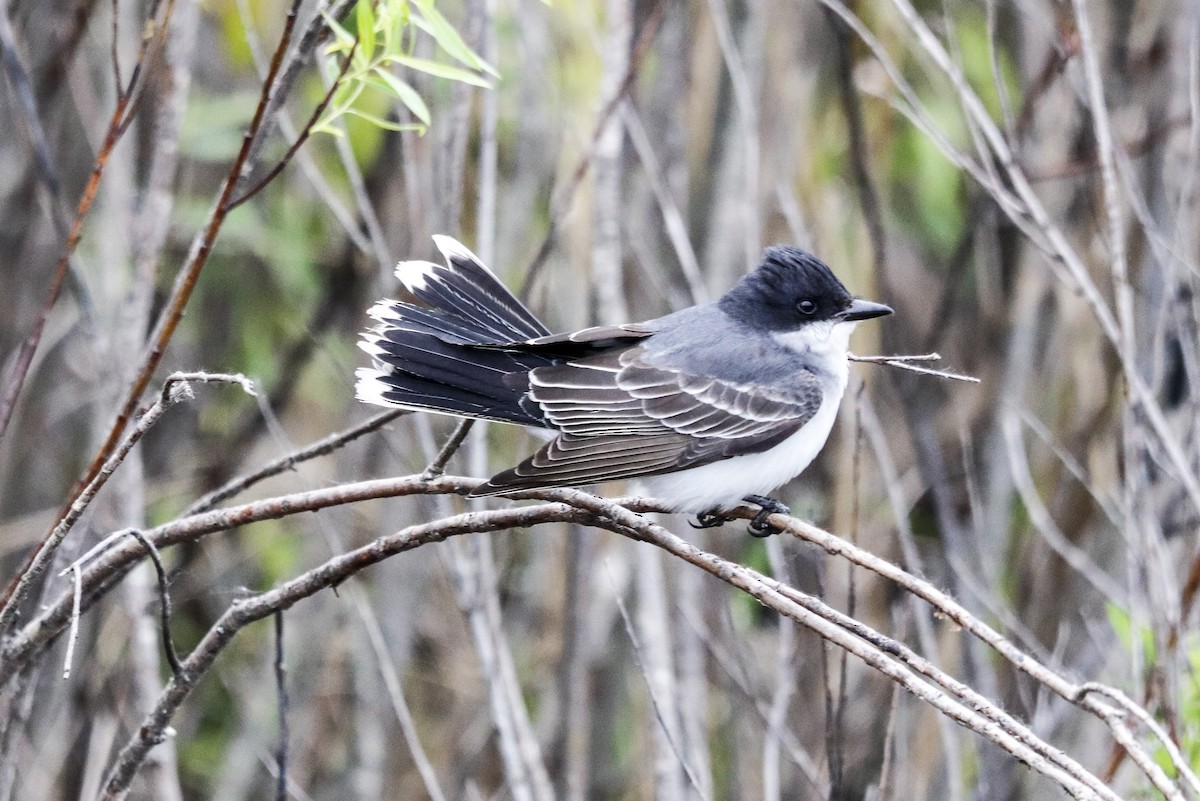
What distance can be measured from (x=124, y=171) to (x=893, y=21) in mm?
3105

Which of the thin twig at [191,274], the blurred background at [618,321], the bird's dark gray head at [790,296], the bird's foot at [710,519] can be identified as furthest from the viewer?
the blurred background at [618,321]

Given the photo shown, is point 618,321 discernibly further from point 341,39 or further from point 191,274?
point 191,274

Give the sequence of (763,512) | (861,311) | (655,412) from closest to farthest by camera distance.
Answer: (763,512) < (655,412) < (861,311)

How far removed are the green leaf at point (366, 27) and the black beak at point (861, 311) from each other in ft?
6.08

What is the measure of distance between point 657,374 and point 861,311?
0.65 meters

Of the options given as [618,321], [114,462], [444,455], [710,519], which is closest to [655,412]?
[710,519]

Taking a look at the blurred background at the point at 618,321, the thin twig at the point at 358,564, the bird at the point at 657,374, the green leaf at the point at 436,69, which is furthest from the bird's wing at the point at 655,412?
the green leaf at the point at 436,69

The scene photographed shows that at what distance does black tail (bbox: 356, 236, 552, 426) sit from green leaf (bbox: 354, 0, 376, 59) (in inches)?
35.2

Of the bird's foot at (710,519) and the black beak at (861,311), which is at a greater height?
the black beak at (861,311)

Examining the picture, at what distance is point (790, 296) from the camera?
13.3ft

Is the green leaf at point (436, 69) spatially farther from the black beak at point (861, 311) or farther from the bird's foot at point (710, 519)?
the black beak at point (861, 311)

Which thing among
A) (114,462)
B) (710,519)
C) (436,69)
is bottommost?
(710,519)

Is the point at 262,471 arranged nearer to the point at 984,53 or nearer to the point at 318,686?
A: the point at 318,686

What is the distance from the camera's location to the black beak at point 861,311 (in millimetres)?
3855
